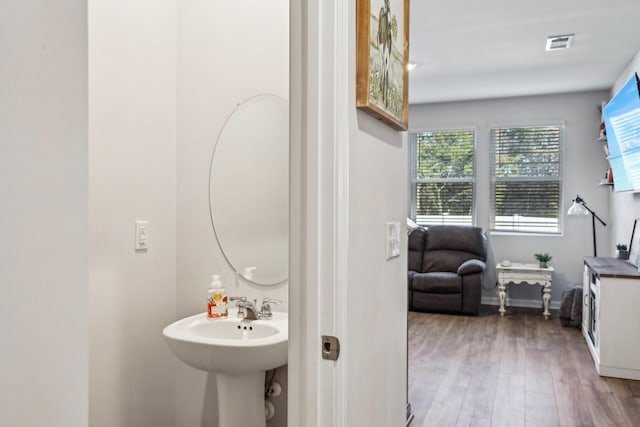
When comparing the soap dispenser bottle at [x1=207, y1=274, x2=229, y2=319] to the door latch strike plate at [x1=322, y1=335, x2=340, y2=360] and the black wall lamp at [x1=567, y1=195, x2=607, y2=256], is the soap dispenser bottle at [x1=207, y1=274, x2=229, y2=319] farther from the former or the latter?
the black wall lamp at [x1=567, y1=195, x2=607, y2=256]

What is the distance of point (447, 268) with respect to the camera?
20.0 feet

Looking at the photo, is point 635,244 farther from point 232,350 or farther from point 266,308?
point 232,350

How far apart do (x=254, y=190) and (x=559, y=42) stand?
3.14 meters

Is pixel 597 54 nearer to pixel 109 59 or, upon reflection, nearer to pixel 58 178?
pixel 109 59

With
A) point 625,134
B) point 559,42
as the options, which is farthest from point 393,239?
point 625,134

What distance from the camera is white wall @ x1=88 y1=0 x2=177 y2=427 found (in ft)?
6.37

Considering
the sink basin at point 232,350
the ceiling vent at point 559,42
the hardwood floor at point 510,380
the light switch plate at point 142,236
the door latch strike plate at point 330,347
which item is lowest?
the hardwood floor at point 510,380

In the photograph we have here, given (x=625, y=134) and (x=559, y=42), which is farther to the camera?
(x=625, y=134)

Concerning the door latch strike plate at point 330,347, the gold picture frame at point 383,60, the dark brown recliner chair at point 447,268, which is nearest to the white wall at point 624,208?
the dark brown recliner chair at point 447,268

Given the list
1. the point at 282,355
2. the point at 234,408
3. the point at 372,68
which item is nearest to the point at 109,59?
the point at 372,68

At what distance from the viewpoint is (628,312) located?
12.1 feet

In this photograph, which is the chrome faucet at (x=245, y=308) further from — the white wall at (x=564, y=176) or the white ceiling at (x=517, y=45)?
the white wall at (x=564, y=176)

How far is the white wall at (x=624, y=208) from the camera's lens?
14.4 ft

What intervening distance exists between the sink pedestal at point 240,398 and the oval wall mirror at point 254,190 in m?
0.41
